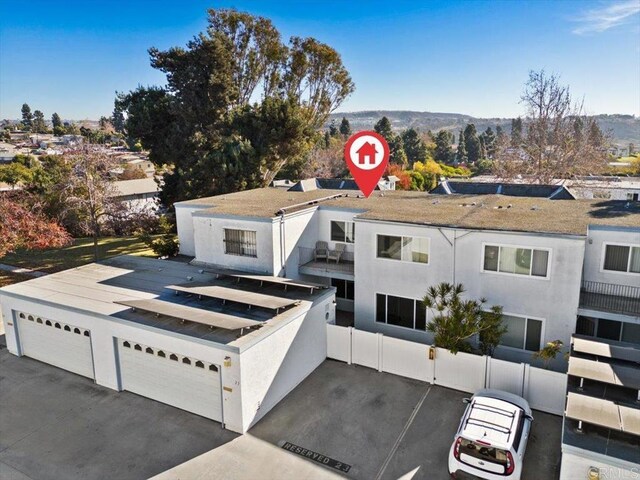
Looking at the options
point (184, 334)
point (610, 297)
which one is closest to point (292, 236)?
point (184, 334)

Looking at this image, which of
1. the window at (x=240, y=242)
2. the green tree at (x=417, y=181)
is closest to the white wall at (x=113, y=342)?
the window at (x=240, y=242)

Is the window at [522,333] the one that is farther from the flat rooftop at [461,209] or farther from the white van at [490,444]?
the white van at [490,444]

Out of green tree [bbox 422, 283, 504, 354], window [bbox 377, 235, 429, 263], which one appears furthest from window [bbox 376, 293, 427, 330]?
window [bbox 377, 235, 429, 263]

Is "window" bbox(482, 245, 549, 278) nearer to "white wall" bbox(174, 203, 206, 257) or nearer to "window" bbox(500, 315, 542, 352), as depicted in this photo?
"window" bbox(500, 315, 542, 352)

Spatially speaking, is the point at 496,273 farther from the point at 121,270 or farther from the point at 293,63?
the point at 293,63

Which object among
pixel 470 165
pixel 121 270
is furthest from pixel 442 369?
pixel 470 165

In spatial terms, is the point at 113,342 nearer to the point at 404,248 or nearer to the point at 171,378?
the point at 171,378

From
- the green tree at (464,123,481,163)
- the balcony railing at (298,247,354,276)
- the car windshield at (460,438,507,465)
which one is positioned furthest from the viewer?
the green tree at (464,123,481,163)
